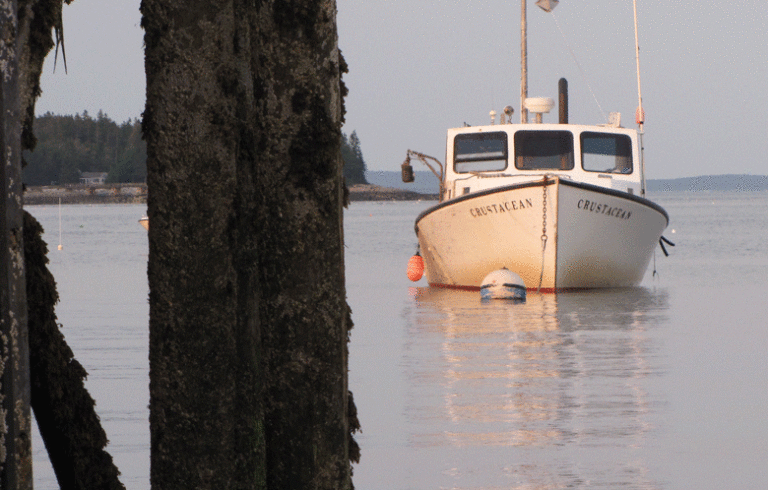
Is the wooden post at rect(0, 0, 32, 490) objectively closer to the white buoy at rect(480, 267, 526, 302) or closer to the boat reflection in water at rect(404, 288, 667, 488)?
the boat reflection in water at rect(404, 288, 667, 488)

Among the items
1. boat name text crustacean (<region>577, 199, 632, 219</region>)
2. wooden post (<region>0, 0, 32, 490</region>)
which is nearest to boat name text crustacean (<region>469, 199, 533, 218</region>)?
boat name text crustacean (<region>577, 199, 632, 219</region>)

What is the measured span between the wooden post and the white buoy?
1443cm

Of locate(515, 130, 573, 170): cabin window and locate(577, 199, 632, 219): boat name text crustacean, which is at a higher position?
locate(515, 130, 573, 170): cabin window

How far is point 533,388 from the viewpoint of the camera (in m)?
8.95

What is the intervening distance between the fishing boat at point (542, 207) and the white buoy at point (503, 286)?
1.59 feet

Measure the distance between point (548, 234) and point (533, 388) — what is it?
8.28m

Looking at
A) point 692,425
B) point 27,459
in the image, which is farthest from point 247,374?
point 692,425

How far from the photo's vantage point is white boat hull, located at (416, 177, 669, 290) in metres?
16.8

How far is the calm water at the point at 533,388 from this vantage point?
20.4ft

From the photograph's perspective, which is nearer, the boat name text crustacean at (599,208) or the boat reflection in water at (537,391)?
the boat reflection in water at (537,391)

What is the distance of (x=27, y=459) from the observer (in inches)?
112

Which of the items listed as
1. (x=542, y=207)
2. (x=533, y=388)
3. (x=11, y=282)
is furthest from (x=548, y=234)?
(x=11, y=282)

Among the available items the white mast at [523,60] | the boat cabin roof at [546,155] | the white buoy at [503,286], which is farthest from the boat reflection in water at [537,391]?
the white mast at [523,60]

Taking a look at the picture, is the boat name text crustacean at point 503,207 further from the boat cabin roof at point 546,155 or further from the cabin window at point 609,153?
the cabin window at point 609,153
